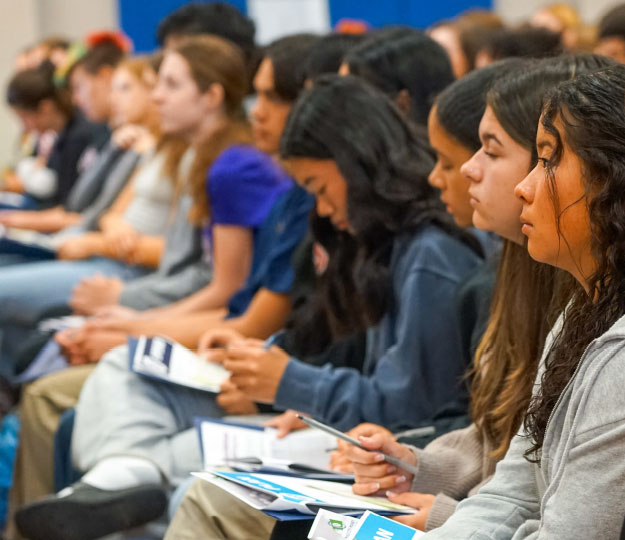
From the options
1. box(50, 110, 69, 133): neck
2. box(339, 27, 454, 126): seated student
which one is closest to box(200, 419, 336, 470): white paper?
box(339, 27, 454, 126): seated student

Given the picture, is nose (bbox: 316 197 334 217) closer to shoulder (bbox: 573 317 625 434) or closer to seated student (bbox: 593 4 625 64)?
shoulder (bbox: 573 317 625 434)

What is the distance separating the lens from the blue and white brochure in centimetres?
140

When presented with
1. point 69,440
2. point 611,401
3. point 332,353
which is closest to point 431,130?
point 332,353

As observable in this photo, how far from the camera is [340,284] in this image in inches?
88.9

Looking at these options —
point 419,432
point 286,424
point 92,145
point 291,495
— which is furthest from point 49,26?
point 291,495

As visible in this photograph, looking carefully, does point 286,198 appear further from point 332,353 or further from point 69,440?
point 69,440

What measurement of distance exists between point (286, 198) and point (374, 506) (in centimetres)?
129

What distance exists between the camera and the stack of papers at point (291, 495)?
4.94 ft

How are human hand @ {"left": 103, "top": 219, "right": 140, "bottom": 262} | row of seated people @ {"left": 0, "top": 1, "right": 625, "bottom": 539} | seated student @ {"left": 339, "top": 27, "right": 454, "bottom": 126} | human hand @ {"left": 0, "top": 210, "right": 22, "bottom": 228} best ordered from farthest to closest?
human hand @ {"left": 0, "top": 210, "right": 22, "bottom": 228} < human hand @ {"left": 103, "top": 219, "right": 140, "bottom": 262} < seated student @ {"left": 339, "top": 27, "right": 454, "bottom": 126} < row of seated people @ {"left": 0, "top": 1, "right": 625, "bottom": 539}

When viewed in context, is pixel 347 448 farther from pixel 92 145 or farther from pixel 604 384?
pixel 92 145

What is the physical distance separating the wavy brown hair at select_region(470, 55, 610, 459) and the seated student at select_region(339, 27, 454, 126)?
815 mm

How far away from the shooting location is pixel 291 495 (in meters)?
1.53

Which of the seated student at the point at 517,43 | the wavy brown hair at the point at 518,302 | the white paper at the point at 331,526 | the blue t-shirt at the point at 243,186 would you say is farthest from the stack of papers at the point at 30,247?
the white paper at the point at 331,526

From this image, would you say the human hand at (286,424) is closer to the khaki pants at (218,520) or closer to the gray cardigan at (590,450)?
the khaki pants at (218,520)
